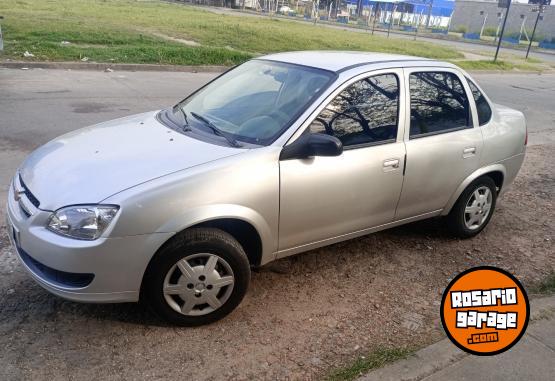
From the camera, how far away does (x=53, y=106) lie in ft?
27.6

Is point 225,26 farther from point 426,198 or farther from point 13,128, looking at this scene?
point 426,198

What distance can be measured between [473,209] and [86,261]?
3.32m

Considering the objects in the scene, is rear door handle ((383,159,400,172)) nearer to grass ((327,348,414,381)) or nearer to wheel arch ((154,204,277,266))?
wheel arch ((154,204,277,266))

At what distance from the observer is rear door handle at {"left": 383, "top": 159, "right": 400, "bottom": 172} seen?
365cm

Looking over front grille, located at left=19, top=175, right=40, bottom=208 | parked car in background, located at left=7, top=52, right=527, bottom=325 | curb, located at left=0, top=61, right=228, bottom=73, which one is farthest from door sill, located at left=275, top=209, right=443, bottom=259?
curb, located at left=0, top=61, right=228, bottom=73

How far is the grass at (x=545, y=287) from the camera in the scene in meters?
3.77

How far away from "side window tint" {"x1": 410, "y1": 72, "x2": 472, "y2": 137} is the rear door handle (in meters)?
0.29

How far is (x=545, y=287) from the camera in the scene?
3.83m

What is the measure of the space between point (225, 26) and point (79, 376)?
913 inches

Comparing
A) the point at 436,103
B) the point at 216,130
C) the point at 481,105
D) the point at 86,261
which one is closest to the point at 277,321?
the point at 86,261

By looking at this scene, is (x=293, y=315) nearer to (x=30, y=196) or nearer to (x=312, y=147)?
(x=312, y=147)

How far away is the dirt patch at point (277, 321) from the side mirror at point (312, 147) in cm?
101

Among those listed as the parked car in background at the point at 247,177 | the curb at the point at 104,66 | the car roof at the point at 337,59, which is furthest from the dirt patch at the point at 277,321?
the curb at the point at 104,66

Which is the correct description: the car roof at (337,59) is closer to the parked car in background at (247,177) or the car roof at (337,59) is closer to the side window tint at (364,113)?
the parked car in background at (247,177)
